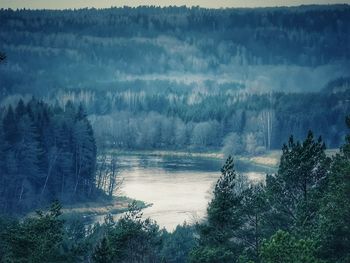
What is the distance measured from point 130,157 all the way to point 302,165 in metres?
125

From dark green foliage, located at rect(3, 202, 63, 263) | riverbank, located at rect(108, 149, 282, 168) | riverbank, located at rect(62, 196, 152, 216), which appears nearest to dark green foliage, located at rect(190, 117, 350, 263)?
dark green foliage, located at rect(3, 202, 63, 263)

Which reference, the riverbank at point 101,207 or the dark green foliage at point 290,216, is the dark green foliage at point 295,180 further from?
the riverbank at point 101,207

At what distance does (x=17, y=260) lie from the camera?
92.4 feet

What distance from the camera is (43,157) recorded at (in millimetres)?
90000

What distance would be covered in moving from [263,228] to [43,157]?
60.3 meters

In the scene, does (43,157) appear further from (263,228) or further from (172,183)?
(263,228)

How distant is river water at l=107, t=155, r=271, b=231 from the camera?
79.6 metres

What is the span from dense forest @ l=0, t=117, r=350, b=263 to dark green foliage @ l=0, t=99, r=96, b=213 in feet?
151

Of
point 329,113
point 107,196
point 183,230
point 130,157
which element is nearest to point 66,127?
point 107,196

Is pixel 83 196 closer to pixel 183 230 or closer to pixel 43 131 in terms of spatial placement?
pixel 43 131

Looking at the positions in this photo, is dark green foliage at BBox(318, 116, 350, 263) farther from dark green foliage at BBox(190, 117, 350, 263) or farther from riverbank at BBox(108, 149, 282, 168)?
riverbank at BBox(108, 149, 282, 168)

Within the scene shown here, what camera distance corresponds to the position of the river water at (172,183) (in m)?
79.6

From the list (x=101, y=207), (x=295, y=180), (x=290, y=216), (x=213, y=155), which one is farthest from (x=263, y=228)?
(x=213, y=155)

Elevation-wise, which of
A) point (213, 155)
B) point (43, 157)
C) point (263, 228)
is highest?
point (263, 228)
